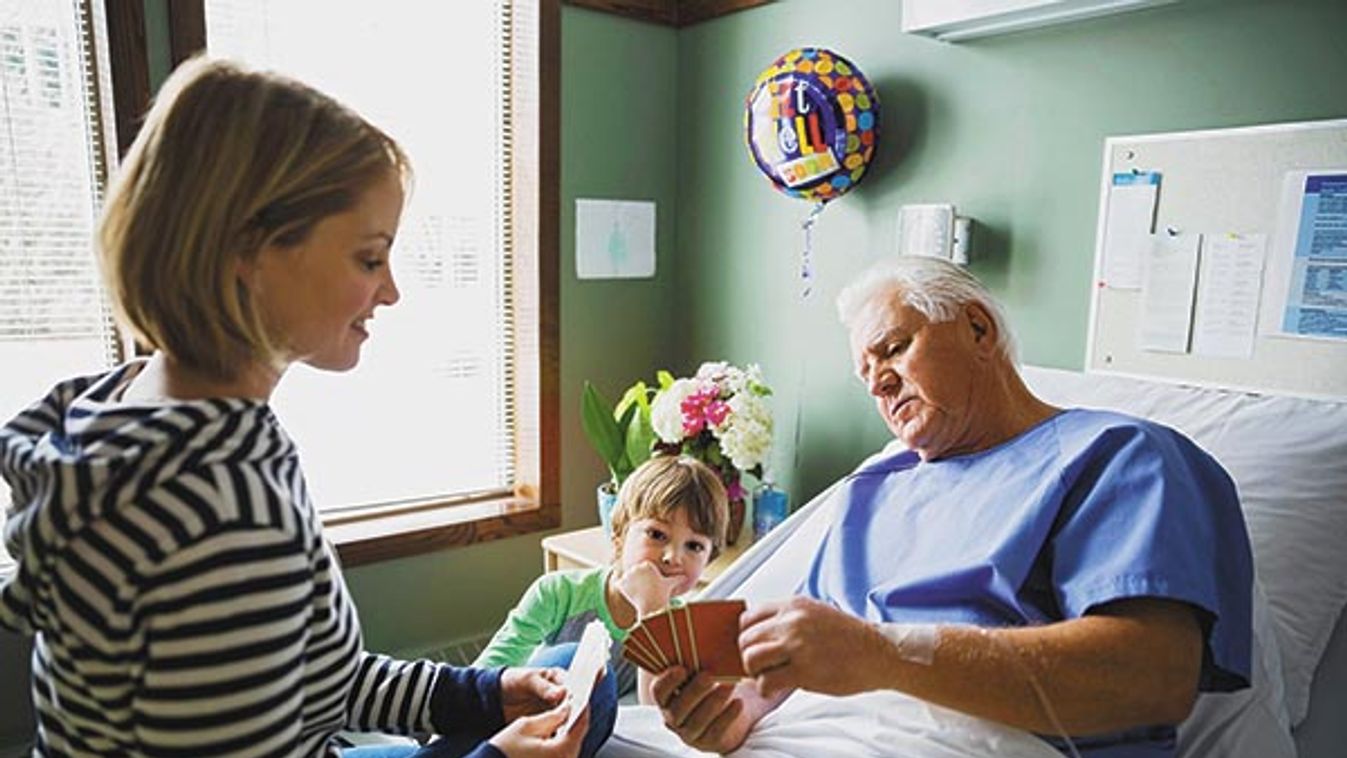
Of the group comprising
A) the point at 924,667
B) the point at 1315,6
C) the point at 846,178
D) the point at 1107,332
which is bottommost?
the point at 924,667

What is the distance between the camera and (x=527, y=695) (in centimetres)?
102

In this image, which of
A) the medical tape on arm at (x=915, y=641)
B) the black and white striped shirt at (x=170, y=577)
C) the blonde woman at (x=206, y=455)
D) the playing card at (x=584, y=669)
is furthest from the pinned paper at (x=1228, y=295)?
the black and white striped shirt at (x=170, y=577)

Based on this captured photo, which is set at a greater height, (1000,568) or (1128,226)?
(1128,226)

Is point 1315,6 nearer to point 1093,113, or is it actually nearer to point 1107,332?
point 1093,113

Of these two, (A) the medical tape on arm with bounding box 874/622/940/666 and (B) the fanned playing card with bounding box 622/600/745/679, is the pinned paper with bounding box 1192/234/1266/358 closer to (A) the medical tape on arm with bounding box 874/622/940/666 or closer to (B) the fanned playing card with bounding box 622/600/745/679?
(A) the medical tape on arm with bounding box 874/622/940/666

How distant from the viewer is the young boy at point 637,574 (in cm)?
155

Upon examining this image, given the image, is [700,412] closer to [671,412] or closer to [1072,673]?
[671,412]

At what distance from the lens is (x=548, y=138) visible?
234cm

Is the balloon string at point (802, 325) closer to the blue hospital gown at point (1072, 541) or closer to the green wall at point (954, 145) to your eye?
the green wall at point (954, 145)

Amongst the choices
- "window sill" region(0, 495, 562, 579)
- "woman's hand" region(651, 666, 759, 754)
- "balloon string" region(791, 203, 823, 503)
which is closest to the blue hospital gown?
"woman's hand" region(651, 666, 759, 754)

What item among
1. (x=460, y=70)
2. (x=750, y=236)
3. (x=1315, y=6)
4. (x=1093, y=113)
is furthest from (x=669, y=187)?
(x=1315, y=6)

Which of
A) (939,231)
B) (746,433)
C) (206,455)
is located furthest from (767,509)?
(206,455)

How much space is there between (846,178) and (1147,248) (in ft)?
2.10

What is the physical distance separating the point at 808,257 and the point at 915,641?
1.46m
